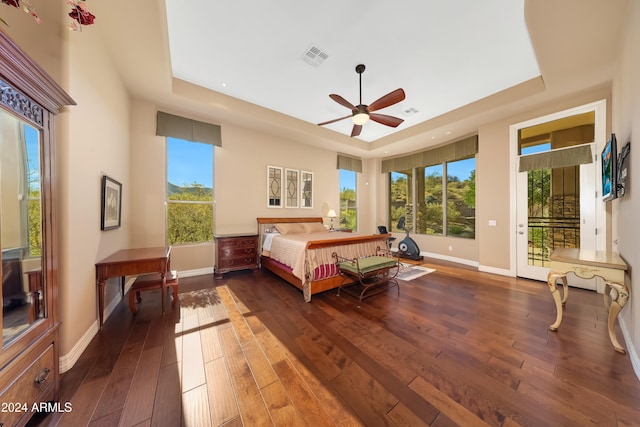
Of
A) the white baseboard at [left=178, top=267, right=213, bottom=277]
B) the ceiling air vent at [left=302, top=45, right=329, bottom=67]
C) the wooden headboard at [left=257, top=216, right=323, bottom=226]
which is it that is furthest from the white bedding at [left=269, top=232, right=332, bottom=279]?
the ceiling air vent at [left=302, top=45, right=329, bottom=67]

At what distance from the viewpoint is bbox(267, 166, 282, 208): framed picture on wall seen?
5.18m

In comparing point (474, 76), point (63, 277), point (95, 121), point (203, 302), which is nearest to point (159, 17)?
point (95, 121)

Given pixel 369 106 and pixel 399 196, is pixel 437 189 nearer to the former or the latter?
pixel 399 196

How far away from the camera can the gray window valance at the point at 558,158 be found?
345 centimetres

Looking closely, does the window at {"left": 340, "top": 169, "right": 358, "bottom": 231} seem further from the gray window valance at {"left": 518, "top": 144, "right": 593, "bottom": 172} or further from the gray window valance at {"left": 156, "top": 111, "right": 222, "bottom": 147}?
the gray window valance at {"left": 518, "top": 144, "right": 593, "bottom": 172}

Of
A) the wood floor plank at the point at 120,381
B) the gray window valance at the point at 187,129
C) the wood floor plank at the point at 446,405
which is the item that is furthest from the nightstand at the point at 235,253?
the wood floor plank at the point at 446,405

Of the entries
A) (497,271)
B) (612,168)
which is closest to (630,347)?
(612,168)

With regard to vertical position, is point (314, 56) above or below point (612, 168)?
above

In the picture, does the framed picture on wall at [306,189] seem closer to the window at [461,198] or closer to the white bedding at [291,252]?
the white bedding at [291,252]

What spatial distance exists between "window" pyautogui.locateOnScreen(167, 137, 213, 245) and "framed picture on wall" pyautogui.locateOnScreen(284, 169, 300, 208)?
173 cm

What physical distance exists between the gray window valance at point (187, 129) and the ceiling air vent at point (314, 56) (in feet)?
8.01

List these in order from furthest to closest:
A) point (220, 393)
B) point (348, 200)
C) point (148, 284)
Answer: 1. point (348, 200)
2. point (148, 284)
3. point (220, 393)

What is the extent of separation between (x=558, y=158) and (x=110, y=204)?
688cm

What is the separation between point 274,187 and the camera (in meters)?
5.28
